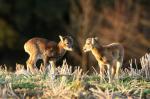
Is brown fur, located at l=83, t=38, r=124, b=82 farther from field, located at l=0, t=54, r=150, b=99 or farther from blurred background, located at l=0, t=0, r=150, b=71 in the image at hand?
blurred background, located at l=0, t=0, r=150, b=71

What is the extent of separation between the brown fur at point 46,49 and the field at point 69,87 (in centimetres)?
229

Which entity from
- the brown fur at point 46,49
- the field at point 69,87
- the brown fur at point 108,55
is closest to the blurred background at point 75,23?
the brown fur at point 46,49

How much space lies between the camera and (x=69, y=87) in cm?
1241

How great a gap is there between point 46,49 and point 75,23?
18231mm

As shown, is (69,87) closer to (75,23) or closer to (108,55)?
(108,55)

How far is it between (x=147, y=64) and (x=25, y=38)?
2249 centimetres

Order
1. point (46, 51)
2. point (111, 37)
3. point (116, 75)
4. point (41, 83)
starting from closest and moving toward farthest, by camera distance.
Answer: point (41, 83) < point (116, 75) < point (46, 51) < point (111, 37)

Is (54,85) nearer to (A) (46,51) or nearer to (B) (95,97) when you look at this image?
(B) (95,97)

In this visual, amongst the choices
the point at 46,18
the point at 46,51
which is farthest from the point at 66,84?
the point at 46,18

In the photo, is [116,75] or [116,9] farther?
[116,9]

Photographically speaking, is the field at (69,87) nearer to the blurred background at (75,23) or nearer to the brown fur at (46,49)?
the brown fur at (46,49)

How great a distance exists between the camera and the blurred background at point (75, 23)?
33.5 metres

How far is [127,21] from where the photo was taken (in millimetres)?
35281

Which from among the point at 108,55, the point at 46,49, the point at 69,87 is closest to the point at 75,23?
the point at 46,49
